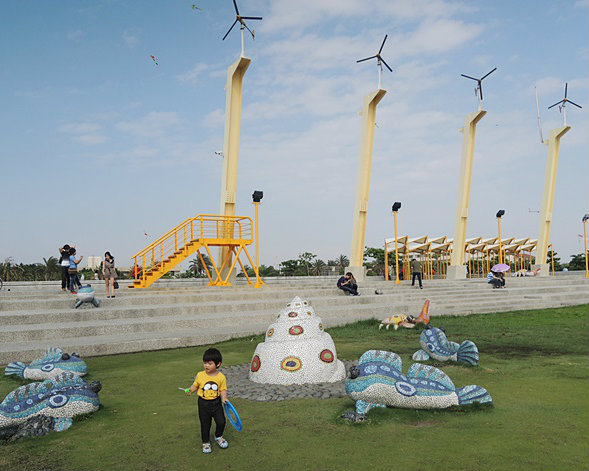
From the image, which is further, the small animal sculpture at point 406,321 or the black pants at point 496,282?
the black pants at point 496,282

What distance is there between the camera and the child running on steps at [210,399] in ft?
14.3

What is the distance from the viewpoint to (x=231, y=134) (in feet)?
78.5

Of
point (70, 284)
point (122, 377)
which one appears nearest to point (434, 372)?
point (122, 377)

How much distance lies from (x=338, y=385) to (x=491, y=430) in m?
2.33

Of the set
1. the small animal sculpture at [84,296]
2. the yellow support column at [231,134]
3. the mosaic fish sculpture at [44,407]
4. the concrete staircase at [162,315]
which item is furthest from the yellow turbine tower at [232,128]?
the mosaic fish sculpture at [44,407]

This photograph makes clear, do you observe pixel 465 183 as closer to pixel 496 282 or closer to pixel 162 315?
pixel 496 282

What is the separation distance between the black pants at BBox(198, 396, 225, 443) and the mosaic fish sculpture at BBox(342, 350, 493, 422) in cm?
133

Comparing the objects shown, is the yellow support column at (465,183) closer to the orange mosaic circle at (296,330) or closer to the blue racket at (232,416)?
the orange mosaic circle at (296,330)

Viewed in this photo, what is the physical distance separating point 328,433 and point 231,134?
2074cm

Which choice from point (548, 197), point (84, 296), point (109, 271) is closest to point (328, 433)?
point (84, 296)

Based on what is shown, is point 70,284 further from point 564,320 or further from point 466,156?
point 466,156

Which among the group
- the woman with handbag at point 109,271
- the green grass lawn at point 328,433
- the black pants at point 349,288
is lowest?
the green grass lawn at point 328,433

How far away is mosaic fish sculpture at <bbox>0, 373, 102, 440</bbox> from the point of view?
4.75 meters

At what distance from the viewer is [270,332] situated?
7230mm
